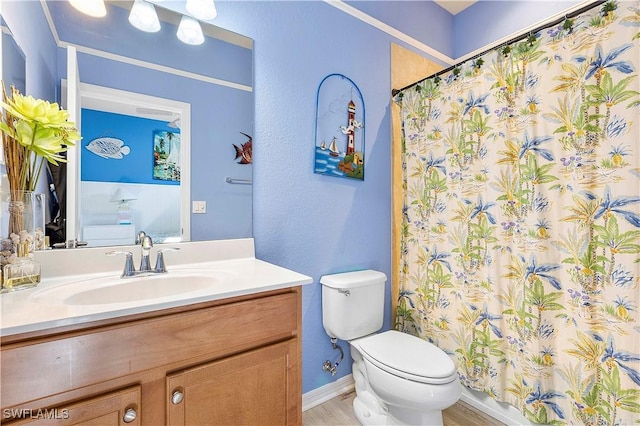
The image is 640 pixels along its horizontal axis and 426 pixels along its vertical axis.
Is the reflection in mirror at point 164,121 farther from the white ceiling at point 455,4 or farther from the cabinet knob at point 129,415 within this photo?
the white ceiling at point 455,4

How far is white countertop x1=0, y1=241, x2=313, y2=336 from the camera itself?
2.26 feet

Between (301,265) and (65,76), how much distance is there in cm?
129

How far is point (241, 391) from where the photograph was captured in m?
0.96

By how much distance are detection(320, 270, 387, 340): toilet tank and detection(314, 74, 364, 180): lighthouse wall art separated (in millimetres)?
624

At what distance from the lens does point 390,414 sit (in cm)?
146

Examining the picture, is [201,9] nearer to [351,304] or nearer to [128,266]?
[128,266]

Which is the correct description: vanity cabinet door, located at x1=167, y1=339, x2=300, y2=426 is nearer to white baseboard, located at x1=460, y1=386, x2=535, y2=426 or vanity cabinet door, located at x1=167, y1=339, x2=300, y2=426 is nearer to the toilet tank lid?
the toilet tank lid

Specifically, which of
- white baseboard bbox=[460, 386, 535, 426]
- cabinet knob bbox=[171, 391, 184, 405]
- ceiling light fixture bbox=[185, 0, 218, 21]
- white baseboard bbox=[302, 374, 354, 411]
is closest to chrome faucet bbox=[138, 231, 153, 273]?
cabinet knob bbox=[171, 391, 184, 405]

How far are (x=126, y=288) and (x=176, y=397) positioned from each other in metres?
0.45

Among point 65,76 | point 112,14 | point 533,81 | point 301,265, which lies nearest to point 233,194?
point 301,265

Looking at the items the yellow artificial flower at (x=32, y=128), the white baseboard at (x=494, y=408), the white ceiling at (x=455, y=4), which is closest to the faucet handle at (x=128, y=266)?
the yellow artificial flower at (x=32, y=128)

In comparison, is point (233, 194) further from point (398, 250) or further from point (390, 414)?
point (390, 414)

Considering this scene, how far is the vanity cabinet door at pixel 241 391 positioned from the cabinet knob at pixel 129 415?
84mm

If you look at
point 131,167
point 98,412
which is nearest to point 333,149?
point 131,167
